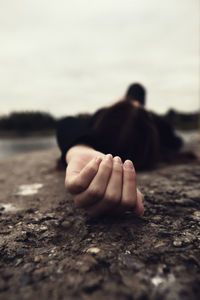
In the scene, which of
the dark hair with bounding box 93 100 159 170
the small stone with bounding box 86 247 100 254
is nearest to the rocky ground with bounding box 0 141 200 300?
the small stone with bounding box 86 247 100 254

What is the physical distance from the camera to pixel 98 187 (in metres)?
0.64

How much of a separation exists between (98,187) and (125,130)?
3.10ft

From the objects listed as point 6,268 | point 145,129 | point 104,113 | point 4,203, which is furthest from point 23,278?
point 145,129

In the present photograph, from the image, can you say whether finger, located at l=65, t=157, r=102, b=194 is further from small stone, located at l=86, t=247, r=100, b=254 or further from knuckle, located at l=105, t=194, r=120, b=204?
small stone, located at l=86, t=247, r=100, b=254

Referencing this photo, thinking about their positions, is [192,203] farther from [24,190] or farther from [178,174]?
[24,190]

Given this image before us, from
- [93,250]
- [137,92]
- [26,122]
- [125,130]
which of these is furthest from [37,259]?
[26,122]

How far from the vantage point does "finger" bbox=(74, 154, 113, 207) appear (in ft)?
2.11

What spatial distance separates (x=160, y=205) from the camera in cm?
90

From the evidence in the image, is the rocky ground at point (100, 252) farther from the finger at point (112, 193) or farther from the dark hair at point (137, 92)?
the dark hair at point (137, 92)

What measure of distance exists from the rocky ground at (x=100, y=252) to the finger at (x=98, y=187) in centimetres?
13

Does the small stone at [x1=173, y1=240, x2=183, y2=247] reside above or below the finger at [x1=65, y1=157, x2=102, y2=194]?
below

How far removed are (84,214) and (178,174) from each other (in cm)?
97

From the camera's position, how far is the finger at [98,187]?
0.64 meters

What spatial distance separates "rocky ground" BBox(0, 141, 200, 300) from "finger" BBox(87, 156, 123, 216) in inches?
3.2
